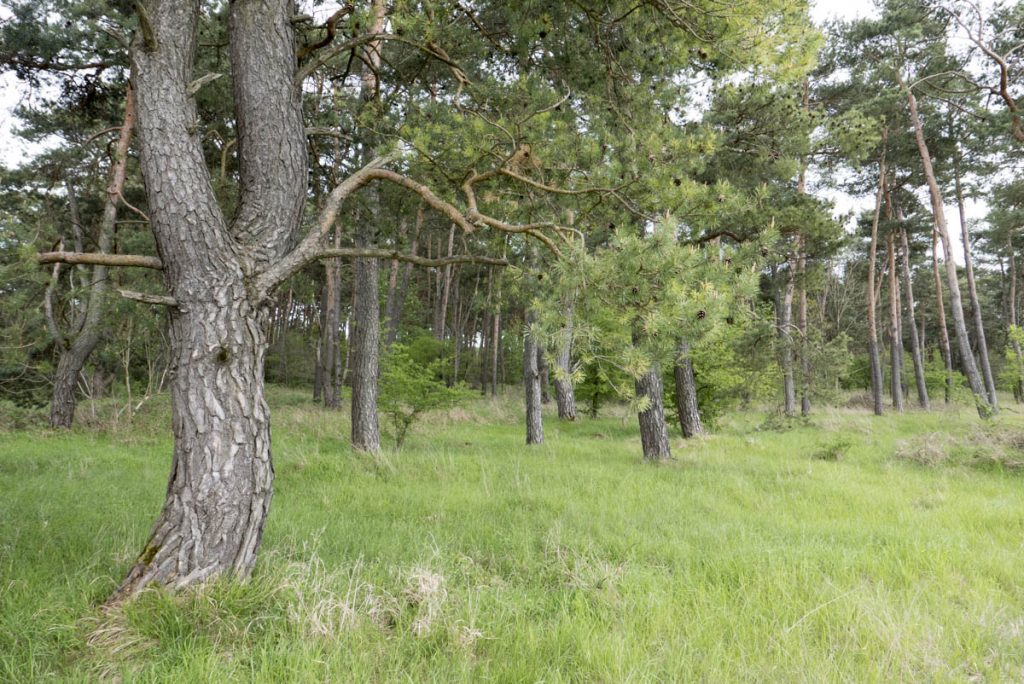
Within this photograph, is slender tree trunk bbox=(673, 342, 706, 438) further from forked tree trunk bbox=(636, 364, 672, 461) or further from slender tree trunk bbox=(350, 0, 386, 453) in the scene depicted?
slender tree trunk bbox=(350, 0, 386, 453)

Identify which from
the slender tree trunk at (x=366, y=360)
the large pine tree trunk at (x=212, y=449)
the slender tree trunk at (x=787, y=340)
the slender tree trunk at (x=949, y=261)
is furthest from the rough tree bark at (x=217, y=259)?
the slender tree trunk at (x=949, y=261)

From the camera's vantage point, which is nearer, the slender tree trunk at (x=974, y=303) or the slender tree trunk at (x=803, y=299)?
the slender tree trunk at (x=803, y=299)

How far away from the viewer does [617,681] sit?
6.64ft

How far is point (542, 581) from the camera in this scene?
122 inches

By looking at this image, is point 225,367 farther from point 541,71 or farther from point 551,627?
point 541,71

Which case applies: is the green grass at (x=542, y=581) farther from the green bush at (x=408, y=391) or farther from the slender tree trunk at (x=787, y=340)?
the slender tree trunk at (x=787, y=340)

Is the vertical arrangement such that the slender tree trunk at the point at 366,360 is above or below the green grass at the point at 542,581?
above

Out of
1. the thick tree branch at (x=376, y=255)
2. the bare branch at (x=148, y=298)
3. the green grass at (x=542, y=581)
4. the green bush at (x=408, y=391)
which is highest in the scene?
the thick tree branch at (x=376, y=255)

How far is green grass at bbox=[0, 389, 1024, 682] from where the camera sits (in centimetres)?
213

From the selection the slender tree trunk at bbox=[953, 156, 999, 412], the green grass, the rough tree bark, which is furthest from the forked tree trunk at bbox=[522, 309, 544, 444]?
the slender tree trunk at bbox=[953, 156, 999, 412]

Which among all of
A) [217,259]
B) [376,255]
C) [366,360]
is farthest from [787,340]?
[217,259]

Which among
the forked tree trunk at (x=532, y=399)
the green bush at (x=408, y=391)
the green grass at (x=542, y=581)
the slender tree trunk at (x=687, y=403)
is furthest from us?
the slender tree trunk at (x=687, y=403)

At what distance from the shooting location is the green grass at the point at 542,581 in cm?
213

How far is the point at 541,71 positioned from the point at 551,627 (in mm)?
4868
